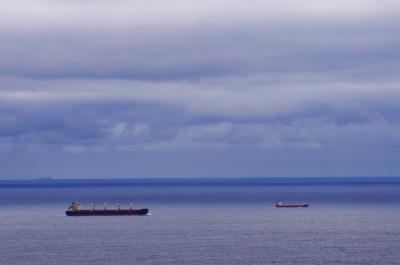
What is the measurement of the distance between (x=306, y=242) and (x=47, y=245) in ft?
141

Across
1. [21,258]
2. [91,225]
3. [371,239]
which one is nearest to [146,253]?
[21,258]

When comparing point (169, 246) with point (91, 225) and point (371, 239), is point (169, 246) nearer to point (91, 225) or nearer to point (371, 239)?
point (371, 239)

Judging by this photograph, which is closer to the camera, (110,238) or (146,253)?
(146,253)

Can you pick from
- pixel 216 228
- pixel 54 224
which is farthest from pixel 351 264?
pixel 54 224

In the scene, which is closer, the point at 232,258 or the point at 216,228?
the point at 232,258

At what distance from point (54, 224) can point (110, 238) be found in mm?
42890

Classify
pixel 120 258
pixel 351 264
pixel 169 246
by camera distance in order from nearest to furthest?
pixel 351 264
pixel 120 258
pixel 169 246

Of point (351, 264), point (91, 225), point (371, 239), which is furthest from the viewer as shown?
point (91, 225)

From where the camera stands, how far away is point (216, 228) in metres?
173

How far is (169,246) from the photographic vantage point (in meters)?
135

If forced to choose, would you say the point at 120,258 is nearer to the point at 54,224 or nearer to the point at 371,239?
the point at 371,239

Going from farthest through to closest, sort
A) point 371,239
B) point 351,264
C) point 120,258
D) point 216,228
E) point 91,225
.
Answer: point 91,225, point 216,228, point 371,239, point 120,258, point 351,264

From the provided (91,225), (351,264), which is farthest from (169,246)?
(91,225)

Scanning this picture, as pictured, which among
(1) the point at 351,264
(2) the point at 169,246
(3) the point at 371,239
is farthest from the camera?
(3) the point at 371,239
